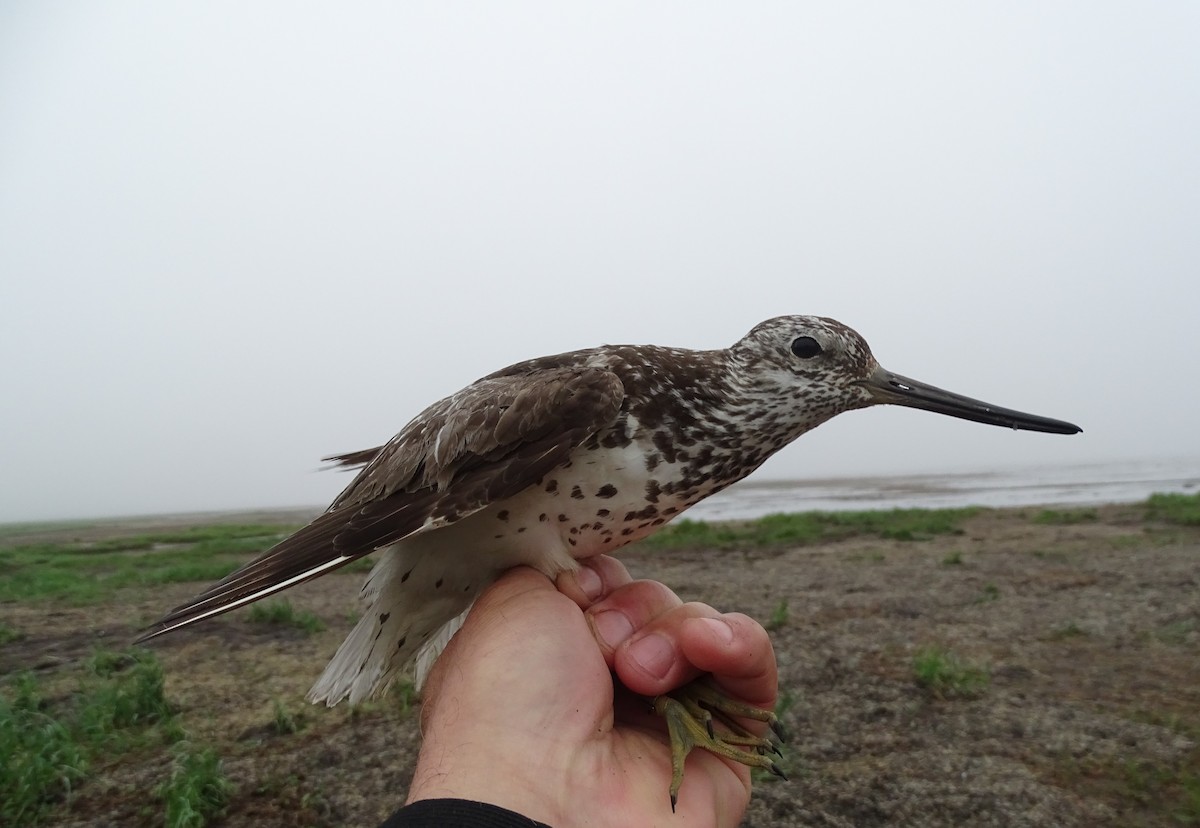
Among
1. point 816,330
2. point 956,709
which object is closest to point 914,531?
point 956,709

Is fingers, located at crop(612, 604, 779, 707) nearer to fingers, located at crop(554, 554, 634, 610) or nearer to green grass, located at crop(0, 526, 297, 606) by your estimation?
fingers, located at crop(554, 554, 634, 610)

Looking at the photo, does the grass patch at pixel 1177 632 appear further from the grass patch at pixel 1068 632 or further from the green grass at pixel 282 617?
the green grass at pixel 282 617

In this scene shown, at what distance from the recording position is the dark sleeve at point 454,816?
203 centimetres

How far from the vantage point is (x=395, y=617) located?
3.19m

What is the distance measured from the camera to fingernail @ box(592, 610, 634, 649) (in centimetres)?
302

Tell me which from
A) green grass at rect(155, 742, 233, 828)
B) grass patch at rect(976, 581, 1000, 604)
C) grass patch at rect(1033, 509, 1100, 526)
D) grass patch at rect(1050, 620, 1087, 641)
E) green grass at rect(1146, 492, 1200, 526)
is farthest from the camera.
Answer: grass patch at rect(1033, 509, 1100, 526)

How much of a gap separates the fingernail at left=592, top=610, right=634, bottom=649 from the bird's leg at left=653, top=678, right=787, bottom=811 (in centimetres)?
31

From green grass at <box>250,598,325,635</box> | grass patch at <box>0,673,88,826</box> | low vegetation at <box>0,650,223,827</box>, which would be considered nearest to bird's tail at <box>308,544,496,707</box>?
low vegetation at <box>0,650,223,827</box>

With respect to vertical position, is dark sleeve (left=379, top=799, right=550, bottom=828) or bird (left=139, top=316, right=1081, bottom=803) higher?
bird (left=139, top=316, right=1081, bottom=803)

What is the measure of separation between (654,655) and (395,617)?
4.04 ft

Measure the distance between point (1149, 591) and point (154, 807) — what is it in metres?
14.1

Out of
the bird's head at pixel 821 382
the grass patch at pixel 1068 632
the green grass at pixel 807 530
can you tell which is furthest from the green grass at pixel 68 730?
the green grass at pixel 807 530

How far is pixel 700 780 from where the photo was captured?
2.79 m

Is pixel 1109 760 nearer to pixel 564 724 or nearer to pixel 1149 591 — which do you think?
pixel 564 724
